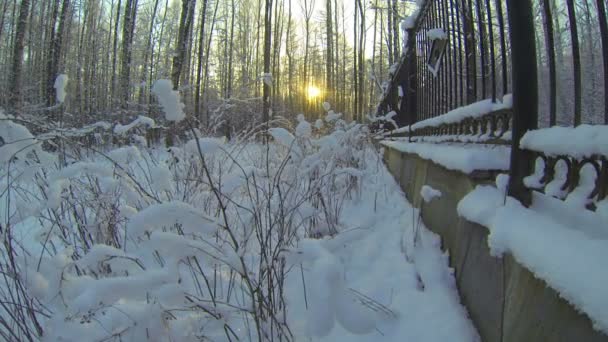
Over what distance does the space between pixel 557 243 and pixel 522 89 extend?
0.53 meters

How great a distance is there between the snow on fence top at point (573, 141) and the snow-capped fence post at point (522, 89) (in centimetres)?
8

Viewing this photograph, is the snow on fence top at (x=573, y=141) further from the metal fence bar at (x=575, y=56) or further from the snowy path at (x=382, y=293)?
the snowy path at (x=382, y=293)

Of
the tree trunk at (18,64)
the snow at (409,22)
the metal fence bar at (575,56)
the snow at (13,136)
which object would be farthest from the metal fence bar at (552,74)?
the tree trunk at (18,64)

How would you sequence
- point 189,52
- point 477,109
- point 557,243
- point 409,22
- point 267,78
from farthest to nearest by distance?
point 189,52 < point 409,22 < point 267,78 < point 477,109 < point 557,243

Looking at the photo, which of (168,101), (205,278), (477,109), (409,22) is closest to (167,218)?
(168,101)

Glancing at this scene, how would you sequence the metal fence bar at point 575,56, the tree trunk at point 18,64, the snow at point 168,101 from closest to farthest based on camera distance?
the snow at point 168,101
the metal fence bar at point 575,56
the tree trunk at point 18,64

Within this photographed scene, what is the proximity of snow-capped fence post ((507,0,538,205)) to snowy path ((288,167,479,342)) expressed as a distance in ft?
1.55

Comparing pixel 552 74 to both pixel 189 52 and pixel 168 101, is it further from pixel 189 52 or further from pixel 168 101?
pixel 189 52

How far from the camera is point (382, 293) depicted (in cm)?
139

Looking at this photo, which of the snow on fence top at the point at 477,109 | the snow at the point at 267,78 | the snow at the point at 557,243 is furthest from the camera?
the snow at the point at 267,78

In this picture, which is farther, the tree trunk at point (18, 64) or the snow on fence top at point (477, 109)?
the tree trunk at point (18, 64)

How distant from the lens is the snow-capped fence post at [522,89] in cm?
100

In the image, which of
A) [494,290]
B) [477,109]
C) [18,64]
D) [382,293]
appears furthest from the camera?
[18,64]

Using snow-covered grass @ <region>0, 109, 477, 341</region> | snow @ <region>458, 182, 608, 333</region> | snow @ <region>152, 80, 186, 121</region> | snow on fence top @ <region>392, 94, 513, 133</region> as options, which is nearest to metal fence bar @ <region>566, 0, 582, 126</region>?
snow on fence top @ <region>392, 94, 513, 133</region>
